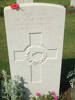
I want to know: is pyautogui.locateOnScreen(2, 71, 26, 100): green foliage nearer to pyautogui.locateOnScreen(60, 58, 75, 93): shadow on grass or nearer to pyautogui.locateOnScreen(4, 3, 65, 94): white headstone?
pyautogui.locateOnScreen(4, 3, 65, 94): white headstone

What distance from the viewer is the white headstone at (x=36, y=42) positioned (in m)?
2.67

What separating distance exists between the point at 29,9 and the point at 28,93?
1.59m

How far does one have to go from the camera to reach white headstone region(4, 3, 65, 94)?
267 centimetres

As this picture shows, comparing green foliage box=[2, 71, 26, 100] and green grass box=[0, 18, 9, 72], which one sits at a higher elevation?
green foliage box=[2, 71, 26, 100]

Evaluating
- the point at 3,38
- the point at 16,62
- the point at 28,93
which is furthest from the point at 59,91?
the point at 3,38

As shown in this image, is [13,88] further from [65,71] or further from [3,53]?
[3,53]

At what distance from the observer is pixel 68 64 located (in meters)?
4.70

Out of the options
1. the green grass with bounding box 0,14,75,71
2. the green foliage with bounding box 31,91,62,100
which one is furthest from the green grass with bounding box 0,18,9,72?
the green foliage with bounding box 31,91,62,100

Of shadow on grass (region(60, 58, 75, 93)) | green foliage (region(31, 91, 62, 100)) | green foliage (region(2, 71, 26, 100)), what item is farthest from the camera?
shadow on grass (region(60, 58, 75, 93))

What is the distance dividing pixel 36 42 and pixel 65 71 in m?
1.72

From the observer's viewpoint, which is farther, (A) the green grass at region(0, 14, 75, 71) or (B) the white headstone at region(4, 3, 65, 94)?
(A) the green grass at region(0, 14, 75, 71)

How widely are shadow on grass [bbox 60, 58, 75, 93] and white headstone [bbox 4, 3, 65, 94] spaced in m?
0.42

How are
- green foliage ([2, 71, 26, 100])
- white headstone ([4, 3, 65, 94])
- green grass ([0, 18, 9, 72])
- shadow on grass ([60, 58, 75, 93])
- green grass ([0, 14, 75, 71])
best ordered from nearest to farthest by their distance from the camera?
white headstone ([4, 3, 65, 94])
green foliage ([2, 71, 26, 100])
shadow on grass ([60, 58, 75, 93])
green grass ([0, 18, 9, 72])
green grass ([0, 14, 75, 71])

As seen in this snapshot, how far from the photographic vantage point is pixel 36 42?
2.90m
